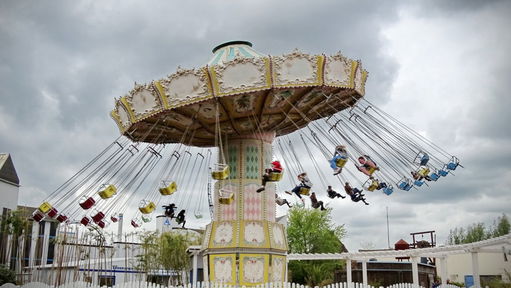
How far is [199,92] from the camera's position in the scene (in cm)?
1241

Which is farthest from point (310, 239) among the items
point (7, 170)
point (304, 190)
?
point (304, 190)

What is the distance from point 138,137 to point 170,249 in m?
15.0

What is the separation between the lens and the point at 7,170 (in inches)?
1138

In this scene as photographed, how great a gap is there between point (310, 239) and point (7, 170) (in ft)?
62.4

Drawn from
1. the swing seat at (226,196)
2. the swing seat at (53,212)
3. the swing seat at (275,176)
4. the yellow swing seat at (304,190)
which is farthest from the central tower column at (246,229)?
the swing seat at (53,212)

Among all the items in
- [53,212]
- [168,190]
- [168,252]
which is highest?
[168,190]

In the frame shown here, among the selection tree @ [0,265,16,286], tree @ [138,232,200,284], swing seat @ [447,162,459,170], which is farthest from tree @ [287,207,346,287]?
swing seat @ [447,162,459,170]

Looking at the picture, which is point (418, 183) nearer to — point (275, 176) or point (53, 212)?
point (275, 176)

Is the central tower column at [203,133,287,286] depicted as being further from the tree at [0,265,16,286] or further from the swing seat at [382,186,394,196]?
the tree at [0,265,16,286]

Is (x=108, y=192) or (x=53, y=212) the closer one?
(x=108, y=192)

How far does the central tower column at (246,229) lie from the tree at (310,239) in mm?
17230

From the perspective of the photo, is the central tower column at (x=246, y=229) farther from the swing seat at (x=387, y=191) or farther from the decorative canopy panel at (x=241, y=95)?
the swing seat at (x=387, y=191)

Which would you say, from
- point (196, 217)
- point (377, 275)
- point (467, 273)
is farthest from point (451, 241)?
point (196, 217)

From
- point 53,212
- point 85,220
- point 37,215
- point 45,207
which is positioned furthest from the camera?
point 85,220
